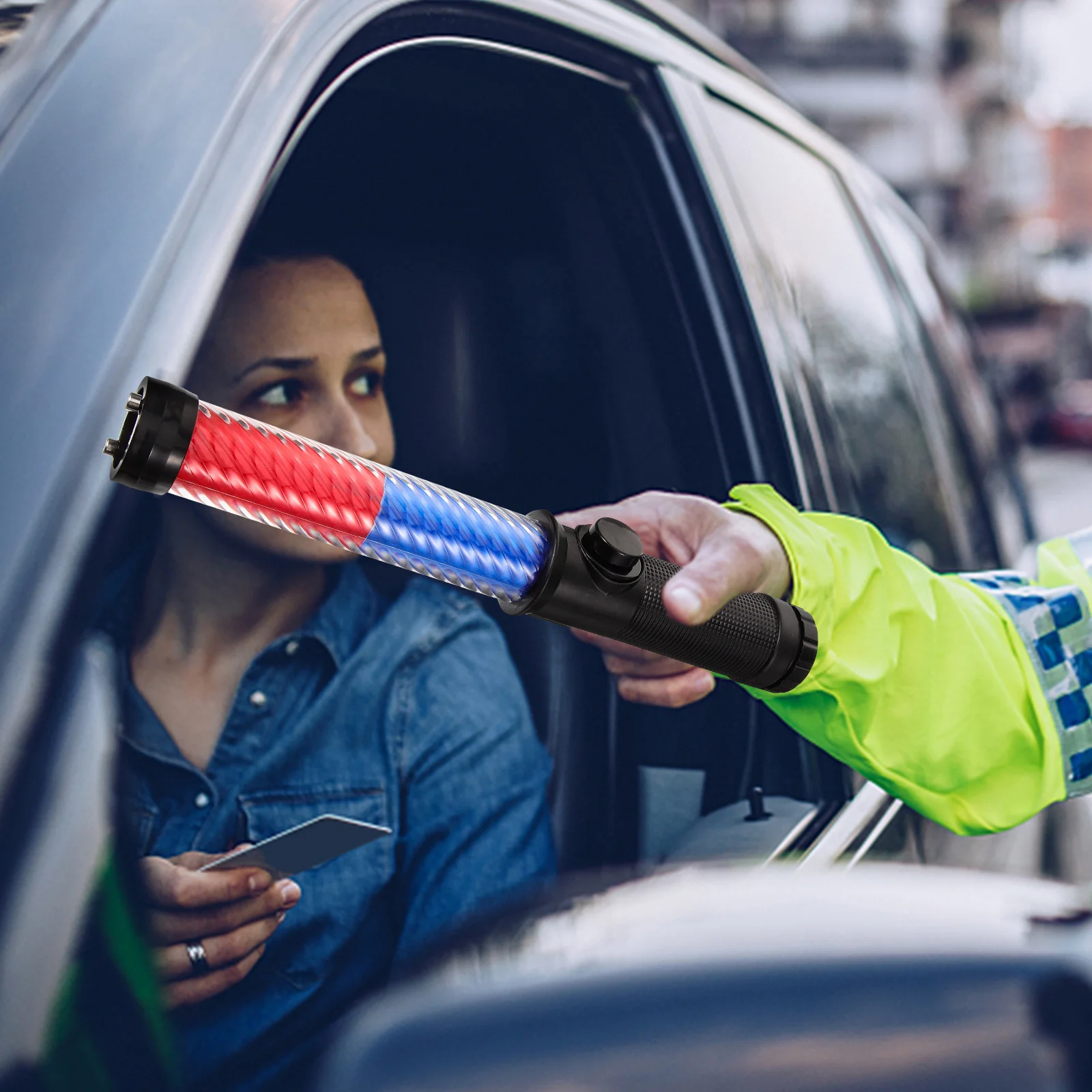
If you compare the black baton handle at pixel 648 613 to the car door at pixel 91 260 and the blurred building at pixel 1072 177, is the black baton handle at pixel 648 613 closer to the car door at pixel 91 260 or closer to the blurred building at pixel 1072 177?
the car door at pixel 91 260

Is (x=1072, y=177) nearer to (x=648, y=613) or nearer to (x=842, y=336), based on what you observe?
(x=842, y=336)

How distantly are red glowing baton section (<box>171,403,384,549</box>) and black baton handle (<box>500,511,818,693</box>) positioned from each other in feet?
0.46

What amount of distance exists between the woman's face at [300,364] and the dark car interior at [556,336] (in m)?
0.03

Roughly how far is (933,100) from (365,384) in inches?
1115

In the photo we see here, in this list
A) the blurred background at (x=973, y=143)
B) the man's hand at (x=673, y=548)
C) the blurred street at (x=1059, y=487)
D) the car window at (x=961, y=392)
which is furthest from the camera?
the blurred background at (x=973, y=143)

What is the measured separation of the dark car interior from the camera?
3.47 ft

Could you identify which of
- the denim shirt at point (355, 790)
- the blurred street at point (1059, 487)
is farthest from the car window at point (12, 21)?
the blurred street at point (1059, 487)

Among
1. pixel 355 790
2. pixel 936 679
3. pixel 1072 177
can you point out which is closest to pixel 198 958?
pixel 355 790

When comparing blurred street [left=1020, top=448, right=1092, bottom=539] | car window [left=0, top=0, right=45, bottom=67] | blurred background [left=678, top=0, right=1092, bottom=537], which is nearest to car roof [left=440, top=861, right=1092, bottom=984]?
car window [left=0, top=0, right=45, bottom=67]

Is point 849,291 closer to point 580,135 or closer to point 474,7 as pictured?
point 580,135

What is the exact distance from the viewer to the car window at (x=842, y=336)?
5.34 ft

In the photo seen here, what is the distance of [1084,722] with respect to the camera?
1396 millimetres

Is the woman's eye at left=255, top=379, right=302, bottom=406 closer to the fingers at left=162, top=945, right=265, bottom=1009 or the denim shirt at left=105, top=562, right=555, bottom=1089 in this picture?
the denim shirt at left=105, top=562, right=555, bottom=1089

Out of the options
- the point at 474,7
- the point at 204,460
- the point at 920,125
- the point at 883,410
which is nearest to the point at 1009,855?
the point at 883,410
